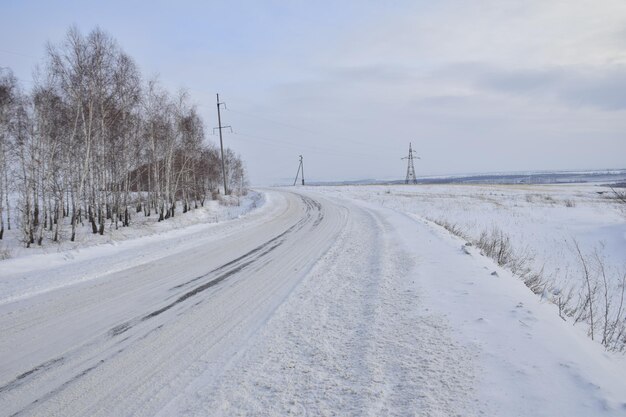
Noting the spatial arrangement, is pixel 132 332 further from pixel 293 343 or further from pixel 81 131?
pixel 81 131

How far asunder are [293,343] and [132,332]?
197cm

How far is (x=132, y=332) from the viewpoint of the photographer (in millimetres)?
4223

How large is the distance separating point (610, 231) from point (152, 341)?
68.9 ft

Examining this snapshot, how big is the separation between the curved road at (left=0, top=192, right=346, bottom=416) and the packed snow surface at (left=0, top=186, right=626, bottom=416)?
20 millimetres

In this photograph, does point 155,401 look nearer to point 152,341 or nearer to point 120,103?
point 152,341

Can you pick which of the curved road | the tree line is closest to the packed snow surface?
the curved road

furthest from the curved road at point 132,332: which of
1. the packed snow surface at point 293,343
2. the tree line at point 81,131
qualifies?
the tree line at point 81,131

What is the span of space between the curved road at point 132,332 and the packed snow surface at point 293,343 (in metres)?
0.02

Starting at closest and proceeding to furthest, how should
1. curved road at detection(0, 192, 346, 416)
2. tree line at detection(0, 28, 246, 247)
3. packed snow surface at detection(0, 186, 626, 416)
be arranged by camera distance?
packed snow surface at detection(0, 186, 626, 416)
curved road at detection(0, 192, 346, 416)
tree line at detection(0, 28, 246, 247)

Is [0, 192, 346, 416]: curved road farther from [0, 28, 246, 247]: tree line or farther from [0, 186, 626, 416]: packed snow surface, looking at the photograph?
[0, 28, 246, 247]: tree line

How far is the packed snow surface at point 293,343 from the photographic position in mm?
2768

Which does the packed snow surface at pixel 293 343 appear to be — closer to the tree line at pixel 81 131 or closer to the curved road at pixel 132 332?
the curved road at pixel 132 332

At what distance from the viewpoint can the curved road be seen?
2947 millimetres

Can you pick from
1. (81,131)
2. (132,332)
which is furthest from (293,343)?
(81,131)
